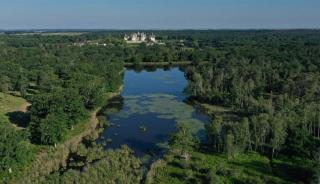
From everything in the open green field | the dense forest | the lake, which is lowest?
the lake

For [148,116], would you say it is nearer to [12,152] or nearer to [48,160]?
[48,160]

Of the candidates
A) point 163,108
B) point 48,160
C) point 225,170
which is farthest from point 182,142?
point 163,108

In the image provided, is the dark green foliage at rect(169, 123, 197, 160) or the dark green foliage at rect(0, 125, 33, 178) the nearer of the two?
the dark green foliage at rect(0, 125, 33, 178)

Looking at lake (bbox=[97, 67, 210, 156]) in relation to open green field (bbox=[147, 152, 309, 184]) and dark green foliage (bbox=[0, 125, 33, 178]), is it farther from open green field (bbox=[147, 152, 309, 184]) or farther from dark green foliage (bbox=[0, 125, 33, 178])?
dark green foliage (bbox=[0, 125, 33, 178])

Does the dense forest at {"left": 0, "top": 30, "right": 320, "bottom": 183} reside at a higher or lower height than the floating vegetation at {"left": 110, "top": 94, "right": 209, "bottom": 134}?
higher

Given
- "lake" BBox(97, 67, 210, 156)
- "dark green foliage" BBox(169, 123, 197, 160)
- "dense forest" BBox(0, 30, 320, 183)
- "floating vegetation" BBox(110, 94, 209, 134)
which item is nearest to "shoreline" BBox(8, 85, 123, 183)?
"dense forest" BBox(0, 30, 320, 183)

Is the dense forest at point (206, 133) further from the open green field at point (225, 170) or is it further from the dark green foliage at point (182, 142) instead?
the open green field at point (225, 170)

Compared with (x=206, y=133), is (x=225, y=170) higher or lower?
lower

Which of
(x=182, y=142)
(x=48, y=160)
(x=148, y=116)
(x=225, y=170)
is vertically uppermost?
(x=182, y=142)

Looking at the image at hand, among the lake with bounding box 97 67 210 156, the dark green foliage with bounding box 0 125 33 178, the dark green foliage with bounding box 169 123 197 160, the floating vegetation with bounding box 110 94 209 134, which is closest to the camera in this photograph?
the dark green foliage with bounding box 0 125 33 178
